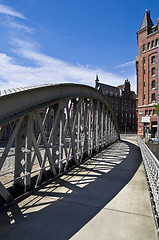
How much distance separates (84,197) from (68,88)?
167 inches

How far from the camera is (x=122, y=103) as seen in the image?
73000mm

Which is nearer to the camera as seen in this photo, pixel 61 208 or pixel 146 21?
pixel 61 208

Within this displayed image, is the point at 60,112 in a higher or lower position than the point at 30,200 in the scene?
higher

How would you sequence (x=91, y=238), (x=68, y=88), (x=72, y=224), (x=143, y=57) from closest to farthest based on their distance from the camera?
(x=91, y=238), (x=72, y=224), (x=68, y=88), (x=143, y=57)

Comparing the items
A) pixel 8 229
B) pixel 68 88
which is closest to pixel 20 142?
pixel 8 229

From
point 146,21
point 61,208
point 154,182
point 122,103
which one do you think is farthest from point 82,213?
point 122,103

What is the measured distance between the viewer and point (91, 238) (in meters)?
3.18

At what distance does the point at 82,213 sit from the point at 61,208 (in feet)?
1.91

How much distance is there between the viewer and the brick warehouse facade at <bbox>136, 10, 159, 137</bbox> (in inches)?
1361

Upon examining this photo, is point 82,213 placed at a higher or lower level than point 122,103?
lower

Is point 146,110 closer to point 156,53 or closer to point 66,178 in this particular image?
point 156,53

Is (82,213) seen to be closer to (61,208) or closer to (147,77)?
(61,208)

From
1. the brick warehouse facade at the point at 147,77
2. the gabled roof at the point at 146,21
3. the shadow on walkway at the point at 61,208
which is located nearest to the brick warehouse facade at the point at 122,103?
the brick warehouse facade at the point at 147,77

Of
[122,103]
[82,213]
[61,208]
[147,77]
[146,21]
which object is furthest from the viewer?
[122,103]
